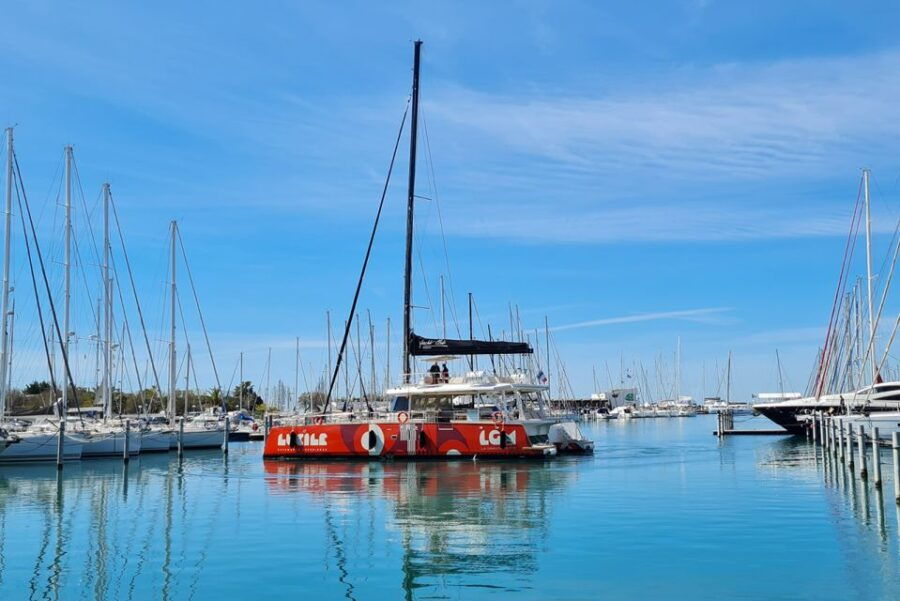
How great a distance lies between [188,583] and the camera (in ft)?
49.7

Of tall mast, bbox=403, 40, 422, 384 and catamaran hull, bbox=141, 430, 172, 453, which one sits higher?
tall mast, bbox=403, 40, 422, 384

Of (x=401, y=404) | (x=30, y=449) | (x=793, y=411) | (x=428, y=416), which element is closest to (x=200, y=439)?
(x=30, y=449)

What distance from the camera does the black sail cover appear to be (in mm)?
38938

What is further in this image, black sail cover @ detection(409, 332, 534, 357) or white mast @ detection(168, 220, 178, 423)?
white mast @ detection(168, 220, 178, 423)

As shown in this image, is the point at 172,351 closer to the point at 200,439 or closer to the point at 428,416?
the point at 200,439

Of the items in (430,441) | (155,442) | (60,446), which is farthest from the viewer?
(155,442)

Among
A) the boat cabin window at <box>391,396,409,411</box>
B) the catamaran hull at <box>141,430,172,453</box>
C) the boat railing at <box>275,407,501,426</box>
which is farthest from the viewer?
the catamaran hull at <box>141,430,172,453</box>

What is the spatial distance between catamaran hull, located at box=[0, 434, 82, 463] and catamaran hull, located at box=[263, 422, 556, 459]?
14596 mm

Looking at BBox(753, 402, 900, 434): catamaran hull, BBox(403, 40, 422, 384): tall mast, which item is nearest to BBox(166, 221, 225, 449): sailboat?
BBox(403, 40, 422, 384): tall mast

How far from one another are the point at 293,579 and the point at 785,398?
226 ft

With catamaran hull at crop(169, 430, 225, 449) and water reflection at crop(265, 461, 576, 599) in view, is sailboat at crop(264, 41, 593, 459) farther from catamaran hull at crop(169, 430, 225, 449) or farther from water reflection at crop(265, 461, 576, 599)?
catamaran hull at crop(169, 430, 225, 449)

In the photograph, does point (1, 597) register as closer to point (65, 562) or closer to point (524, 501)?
point (65, 562)

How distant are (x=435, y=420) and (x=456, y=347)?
3241mm

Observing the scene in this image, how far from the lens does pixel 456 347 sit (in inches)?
1534
